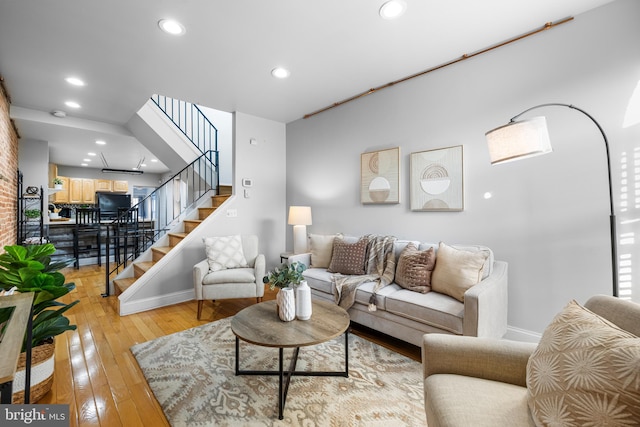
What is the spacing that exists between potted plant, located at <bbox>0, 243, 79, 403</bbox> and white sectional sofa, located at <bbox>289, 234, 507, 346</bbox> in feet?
6.85

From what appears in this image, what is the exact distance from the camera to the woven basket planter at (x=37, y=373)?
5.34 ft

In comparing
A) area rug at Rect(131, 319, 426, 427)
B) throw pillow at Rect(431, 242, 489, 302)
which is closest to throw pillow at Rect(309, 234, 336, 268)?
area rug at Rect(131, 319, 426, 427)

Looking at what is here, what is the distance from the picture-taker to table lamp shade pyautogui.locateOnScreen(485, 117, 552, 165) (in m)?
1.74

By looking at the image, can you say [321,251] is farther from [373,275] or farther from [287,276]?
[287,276]

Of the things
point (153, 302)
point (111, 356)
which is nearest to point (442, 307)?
point (111, 356)

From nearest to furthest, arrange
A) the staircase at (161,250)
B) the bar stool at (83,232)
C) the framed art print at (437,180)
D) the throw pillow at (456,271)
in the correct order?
1. the throw pillow at (456,271)
2. the framed art print at (437,180)
3. the staircase at (161,250)
4. the bar stool at (83,232)

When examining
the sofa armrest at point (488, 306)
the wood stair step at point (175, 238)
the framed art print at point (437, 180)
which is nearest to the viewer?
the sofa armrest at point (488, 306)

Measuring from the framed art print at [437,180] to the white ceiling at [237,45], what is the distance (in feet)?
3.06

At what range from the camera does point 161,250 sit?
13.1 ft

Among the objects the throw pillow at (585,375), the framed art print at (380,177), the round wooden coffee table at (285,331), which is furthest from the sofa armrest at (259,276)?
the throw pillow at (585,375)

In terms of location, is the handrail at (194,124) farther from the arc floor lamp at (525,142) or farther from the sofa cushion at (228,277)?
the arc floor lamp at (525,142)

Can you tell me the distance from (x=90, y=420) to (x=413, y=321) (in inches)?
85.7

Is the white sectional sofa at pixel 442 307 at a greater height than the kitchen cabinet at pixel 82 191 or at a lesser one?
lesser

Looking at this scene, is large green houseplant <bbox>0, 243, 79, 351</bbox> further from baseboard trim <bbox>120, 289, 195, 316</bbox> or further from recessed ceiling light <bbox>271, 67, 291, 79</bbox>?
recessed ceiling light <bbox>271, 67, 291, 79</bbox>
